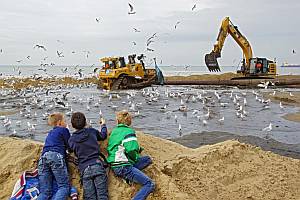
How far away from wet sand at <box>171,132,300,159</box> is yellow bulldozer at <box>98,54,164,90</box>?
1912 centimetres

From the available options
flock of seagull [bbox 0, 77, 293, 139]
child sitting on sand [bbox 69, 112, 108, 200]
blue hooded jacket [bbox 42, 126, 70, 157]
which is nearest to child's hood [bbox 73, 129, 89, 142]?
child sitting on sand [bbox 69, 112, 108, 200]

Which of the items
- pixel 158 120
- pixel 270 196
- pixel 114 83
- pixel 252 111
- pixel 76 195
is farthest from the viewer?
pixel 114 83

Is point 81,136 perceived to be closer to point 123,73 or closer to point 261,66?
point 123,73

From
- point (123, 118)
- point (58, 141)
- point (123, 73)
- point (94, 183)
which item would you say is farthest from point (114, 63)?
point (94, 183)

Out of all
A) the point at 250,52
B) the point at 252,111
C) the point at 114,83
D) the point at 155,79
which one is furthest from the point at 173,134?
the point at 250,52

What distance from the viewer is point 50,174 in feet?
19.8

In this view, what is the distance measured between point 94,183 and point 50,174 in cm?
68

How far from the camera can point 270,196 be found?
661 cm

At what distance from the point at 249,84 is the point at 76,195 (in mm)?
31273

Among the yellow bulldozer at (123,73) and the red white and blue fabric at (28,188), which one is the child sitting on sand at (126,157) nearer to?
the red white and blue fabric at (28,188)

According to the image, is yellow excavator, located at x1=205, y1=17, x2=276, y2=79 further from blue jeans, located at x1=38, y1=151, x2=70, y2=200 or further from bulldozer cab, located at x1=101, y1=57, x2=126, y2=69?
blue jeans, located at x1=38, y1=151, x2=70, y2=200

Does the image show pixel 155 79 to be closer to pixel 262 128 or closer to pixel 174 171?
pixel 262 128

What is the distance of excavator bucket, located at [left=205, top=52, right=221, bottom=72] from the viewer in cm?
3447

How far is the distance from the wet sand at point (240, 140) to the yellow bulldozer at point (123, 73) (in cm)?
1912
